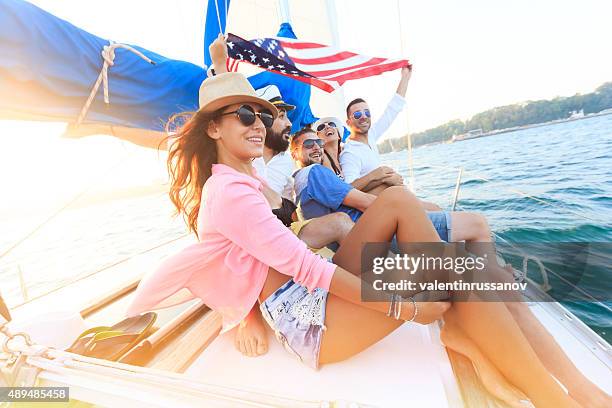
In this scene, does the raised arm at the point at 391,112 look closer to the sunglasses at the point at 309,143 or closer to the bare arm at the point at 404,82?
the bare arm at the point at 404,82

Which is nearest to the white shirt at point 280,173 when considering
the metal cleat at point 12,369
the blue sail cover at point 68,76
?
the blue sail cover at point 68,76

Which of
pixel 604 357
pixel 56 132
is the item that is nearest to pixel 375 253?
pixel 604 357

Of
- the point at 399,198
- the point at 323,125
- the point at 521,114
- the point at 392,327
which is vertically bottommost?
the point at 521,114

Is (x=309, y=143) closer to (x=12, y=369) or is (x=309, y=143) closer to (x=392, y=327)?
(x=392, y=327)

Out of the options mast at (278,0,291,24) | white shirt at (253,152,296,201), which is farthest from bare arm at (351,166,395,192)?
mast at (278,0,291,24)

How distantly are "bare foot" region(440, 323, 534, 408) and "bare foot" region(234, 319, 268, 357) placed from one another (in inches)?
25.4

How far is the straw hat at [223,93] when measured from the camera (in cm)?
112

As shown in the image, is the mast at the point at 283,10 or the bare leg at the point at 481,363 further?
the mast at the point at 283,10

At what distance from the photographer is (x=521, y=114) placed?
80.2 ft

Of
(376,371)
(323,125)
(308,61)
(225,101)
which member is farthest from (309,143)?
(376,371)

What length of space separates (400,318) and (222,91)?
38.2 inches

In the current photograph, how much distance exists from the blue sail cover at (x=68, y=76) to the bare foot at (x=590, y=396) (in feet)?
5.84

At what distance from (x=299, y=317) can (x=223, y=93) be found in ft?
2.70

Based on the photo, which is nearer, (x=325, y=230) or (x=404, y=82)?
(x=325, y=230)
